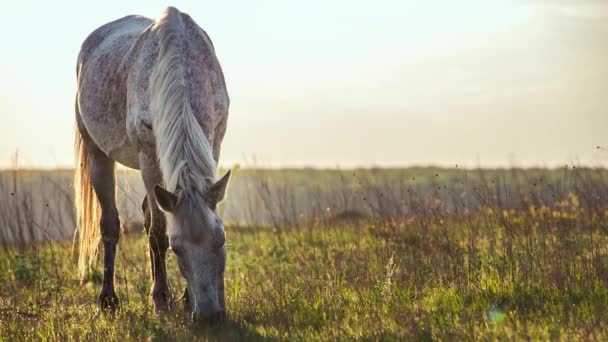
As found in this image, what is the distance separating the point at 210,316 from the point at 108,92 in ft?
10.7

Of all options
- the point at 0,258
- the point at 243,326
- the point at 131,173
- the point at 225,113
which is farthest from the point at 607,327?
the point at 0,258

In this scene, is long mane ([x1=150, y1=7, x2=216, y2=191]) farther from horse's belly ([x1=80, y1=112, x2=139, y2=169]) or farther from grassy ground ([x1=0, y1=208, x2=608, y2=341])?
grassy ground ([x1=0, y1=208, x2=608, y2=341])

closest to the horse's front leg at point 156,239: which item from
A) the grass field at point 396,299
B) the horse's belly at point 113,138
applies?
the grass field at point 396,299

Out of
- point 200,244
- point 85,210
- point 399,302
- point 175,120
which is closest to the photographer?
point 200,244

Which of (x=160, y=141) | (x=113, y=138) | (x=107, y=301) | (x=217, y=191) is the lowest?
(x=107, y=301)

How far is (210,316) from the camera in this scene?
486 centimetres

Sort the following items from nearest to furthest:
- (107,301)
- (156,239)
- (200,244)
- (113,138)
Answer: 1. (200,244)
2. (156,239)
3. (113,138)
4. (107,301)

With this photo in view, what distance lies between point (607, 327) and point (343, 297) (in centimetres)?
213

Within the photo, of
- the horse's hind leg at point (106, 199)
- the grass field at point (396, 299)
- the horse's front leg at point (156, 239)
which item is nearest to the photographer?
the grass field at point (396, 299)

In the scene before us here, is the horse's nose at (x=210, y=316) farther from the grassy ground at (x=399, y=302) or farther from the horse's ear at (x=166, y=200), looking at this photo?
the horse's ear at (x=166, y=200)

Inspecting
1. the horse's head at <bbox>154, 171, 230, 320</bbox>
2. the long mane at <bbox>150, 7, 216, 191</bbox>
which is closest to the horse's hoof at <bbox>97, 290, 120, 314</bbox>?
the long mane at <bbox>150, 7, 216, 191</bbox>

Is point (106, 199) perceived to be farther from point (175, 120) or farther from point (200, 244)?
point (200, 244)

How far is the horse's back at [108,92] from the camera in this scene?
23.0 ft

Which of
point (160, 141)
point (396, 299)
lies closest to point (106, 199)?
point (160, 141)
